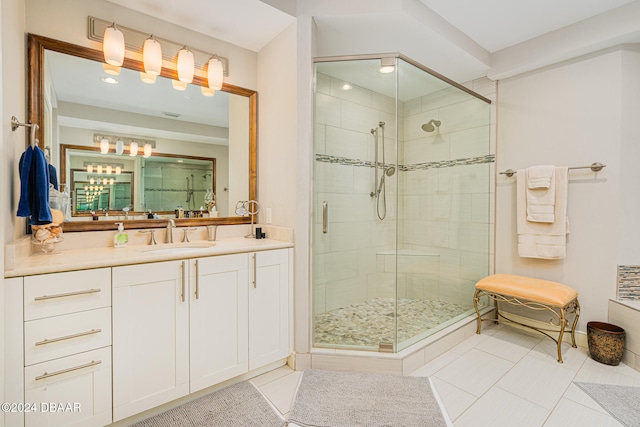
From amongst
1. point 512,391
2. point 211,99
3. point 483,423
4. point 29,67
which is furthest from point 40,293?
point 512,391

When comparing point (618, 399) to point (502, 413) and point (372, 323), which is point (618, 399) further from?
point (372, 323)

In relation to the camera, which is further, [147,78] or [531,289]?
[531,289]

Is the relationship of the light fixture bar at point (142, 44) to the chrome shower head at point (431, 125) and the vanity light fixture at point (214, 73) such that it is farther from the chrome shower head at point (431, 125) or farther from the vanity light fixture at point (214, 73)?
the chrome shower head at point (431, 125)

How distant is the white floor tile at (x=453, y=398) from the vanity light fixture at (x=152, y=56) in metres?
2.85

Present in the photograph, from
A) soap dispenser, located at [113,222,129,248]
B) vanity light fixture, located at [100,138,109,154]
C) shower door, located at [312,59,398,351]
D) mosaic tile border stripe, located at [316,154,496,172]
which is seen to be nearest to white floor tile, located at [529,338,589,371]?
shower door, located at [312,59,398,351]

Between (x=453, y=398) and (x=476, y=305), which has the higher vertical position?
(x=476, y=305)

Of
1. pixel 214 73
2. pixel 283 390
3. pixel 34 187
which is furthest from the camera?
pixel 214 73

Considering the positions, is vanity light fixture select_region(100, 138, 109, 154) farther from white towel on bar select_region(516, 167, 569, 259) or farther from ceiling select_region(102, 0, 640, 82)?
white towel on bar select_region(516, 167, 569, 259)

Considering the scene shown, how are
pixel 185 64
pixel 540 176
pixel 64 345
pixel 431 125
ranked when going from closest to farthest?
pixel 64 345
pixel 185 64
pixel 540 176
pixel 431 125

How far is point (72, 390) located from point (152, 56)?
6.55 ft

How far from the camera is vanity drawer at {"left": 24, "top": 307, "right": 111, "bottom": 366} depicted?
1.29 m

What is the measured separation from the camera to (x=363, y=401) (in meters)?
1.78

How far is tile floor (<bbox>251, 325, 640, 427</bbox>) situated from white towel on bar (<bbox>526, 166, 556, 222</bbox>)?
43.7 inches

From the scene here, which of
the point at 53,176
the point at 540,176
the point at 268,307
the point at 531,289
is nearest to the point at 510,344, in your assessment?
the point at 531,289
